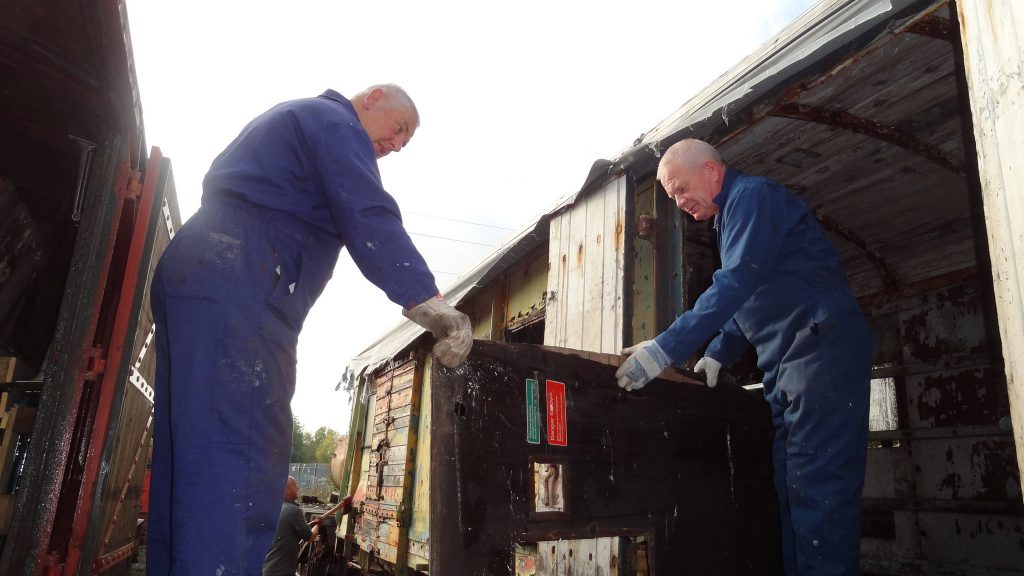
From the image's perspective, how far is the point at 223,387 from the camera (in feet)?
5.66

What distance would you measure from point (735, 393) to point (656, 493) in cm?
73

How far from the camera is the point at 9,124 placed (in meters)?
3.28

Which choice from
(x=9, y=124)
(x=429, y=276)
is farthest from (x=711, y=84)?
(x=9, y=124)

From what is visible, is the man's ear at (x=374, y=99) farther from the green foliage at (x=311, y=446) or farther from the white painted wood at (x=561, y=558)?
the green foliage at (x=311, y=446)

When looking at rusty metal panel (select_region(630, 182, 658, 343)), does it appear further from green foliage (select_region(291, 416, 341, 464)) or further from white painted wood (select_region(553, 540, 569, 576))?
green foliage (select_region(291, 416, 341, 464))

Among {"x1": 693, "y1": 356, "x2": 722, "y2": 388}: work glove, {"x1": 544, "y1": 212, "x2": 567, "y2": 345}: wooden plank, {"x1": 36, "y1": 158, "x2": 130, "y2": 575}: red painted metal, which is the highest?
{"x1": 544, "y1": 212, "x2": 567, "y2": 345}: wooden plank

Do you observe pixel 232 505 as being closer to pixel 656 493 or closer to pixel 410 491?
pixel 656 493

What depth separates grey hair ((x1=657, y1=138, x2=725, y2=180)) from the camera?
295 cm

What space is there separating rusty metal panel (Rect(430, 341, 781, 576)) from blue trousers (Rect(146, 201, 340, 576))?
20.2 inches

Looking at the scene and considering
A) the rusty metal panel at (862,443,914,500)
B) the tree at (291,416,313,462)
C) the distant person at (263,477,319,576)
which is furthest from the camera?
the tree at (291,416,313,462)

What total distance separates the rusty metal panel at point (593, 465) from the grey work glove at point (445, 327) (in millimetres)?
73

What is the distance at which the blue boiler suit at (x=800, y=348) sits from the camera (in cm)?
240

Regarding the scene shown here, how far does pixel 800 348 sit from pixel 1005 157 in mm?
1408

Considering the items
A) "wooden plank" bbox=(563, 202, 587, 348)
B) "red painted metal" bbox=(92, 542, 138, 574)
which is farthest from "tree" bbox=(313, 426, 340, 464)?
"wooden plank" bbox=(563, 202, 587, 348)
